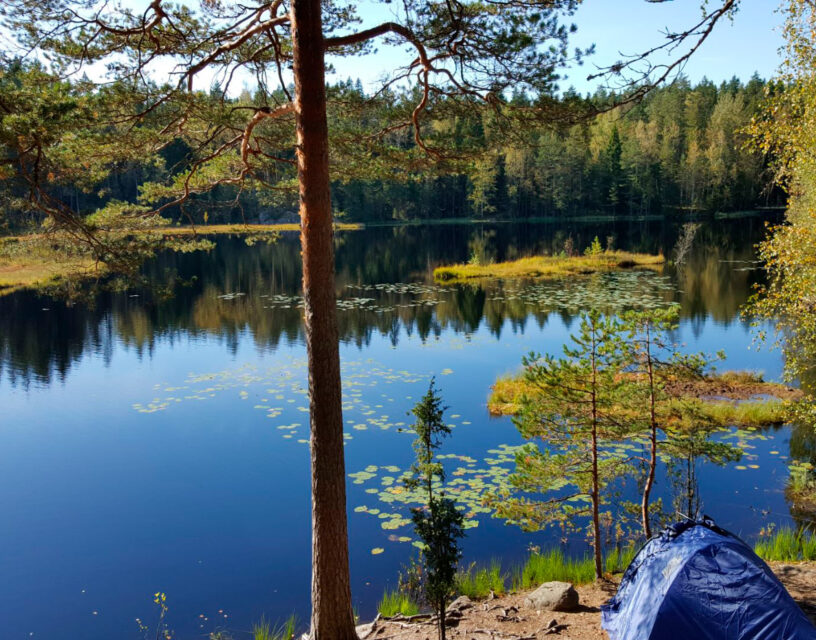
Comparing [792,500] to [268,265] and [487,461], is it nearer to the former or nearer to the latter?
[487,461]

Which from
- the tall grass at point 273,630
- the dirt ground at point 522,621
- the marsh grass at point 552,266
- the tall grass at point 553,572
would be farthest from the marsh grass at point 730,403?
the marsh grass at point 552,266

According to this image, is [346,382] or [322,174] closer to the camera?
[322,174]

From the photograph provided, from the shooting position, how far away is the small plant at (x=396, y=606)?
823 centimetres

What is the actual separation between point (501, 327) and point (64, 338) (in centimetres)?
1780

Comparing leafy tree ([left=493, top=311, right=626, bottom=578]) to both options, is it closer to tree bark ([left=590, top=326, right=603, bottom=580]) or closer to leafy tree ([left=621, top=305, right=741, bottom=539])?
tree bark ([left=590, top=326, right=603, bottom=580])

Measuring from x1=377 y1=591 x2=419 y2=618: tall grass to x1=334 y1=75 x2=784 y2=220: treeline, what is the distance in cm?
6524

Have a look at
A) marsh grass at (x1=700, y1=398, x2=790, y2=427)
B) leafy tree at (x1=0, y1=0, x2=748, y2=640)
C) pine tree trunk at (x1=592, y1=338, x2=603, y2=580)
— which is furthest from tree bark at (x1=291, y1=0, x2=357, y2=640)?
marsh grass at (x1=700, y1=398, x2=790, y2=427)

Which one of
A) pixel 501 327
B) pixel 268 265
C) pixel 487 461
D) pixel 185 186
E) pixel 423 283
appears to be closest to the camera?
pixel 185 186

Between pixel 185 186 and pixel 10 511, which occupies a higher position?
pixel 185 186

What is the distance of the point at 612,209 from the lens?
8212 cm

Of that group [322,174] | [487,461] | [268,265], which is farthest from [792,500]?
[268,265]

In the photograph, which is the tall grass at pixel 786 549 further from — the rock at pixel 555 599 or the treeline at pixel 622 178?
the treeline at pixel 622 178

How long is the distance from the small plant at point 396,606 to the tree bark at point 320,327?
226 cm

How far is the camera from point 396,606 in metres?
8.38
